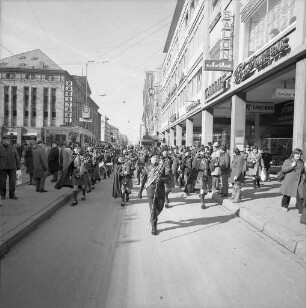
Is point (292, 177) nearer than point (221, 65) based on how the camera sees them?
Yes

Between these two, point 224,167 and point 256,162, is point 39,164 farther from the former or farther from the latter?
point 256,162

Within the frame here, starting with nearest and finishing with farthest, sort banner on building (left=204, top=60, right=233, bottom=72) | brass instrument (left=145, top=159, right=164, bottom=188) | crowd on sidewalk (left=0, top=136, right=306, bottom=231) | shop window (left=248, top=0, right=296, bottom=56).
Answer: brass instrument (left=145, top=159, right=164, bottom=188) → crowd on sidewalk (left=0, top=136, right=306, bottom=231) → shop window (left=248, top=0, right=296, bottom=56) → banner on building (left=204, top=60, right=233, bottom=72)

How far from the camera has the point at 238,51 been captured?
13602mm

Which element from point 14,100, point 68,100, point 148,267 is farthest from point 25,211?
point 14,100

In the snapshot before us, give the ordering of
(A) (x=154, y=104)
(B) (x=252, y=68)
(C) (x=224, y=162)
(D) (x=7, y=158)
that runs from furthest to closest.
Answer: (A) (x=154, y=104) → (B) (x=252, y=68) → (C) (x=224, y=162) → (D) (x=7, y=158)

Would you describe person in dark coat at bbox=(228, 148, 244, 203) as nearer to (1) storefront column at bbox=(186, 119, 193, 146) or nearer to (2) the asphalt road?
(2) the asphalt road

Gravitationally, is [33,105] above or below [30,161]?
above

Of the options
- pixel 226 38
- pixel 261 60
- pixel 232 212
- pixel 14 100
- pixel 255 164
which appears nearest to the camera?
pixel 232 212

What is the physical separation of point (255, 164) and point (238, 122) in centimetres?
275

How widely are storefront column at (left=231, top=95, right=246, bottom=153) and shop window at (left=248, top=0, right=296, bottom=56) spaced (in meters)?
2.21

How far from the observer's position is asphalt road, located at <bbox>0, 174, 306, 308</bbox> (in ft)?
10.6

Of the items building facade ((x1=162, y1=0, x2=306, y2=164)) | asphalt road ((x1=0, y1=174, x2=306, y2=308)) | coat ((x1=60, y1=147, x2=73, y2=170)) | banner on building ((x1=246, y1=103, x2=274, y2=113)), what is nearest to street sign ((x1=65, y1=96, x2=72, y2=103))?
building facade ((x1=162, y1=0, x2=306, y2=164))

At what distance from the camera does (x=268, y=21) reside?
1109 cm

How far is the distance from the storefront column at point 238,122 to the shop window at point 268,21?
221cm
